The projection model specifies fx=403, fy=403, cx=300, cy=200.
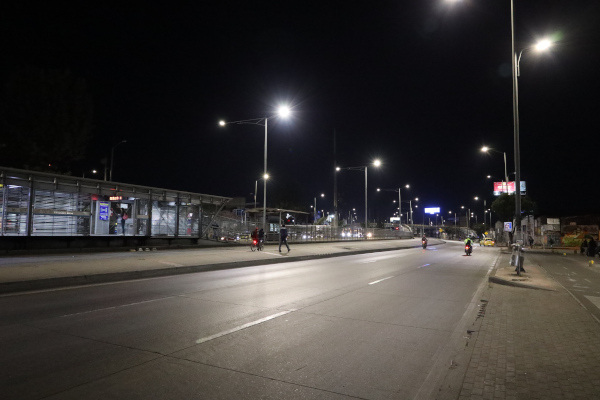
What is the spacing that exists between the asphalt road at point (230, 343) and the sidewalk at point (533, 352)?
0.32 meters

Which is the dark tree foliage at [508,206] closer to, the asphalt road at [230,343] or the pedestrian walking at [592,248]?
the pedestrian walking at [592,248]

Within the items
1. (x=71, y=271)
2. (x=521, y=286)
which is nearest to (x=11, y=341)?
(x=71, y=271)

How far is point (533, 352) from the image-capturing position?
571 cm

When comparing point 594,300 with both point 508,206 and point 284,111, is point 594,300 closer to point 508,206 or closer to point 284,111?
point 284,111

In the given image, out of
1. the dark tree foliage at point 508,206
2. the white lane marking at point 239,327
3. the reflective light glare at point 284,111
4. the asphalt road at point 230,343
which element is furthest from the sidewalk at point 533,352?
the dark tree foliage at point 508,206

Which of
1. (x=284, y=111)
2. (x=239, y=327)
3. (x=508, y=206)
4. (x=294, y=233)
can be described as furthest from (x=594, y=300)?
(x=508, y=206)

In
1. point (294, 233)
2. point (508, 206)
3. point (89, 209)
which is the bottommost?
point (294, 233)

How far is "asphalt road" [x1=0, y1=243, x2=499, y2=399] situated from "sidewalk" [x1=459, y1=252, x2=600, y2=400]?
32cm

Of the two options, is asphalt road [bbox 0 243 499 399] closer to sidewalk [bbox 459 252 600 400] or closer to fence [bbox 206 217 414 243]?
sidewalk [bbox 459 252 600 400]

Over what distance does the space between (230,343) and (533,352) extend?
435 centimetres

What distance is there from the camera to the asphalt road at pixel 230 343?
4.41 meters

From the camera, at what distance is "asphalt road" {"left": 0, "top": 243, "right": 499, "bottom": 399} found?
4.41m

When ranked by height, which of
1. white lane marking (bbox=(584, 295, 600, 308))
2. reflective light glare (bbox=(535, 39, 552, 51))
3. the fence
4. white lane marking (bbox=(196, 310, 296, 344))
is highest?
reflective light glare (bbox=(535, 39, 552, 51))

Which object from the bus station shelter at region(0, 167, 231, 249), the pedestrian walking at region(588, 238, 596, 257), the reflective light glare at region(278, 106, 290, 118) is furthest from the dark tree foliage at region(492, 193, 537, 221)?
the bus station shelter at region(0, 167, 231, 249)
